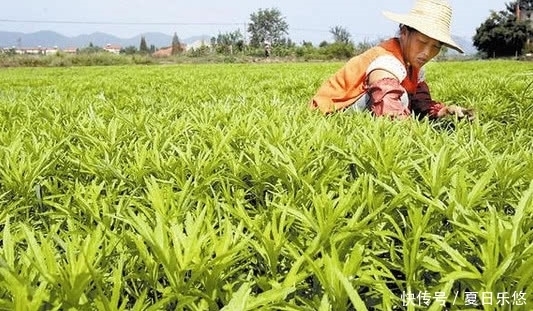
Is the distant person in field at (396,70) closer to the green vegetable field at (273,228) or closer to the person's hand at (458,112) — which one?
the person's hand at (458,112)

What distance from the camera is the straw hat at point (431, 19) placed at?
10.4 feet

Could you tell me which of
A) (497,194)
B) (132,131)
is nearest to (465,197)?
(497,194)

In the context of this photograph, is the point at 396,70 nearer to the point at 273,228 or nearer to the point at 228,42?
the point at 273,228

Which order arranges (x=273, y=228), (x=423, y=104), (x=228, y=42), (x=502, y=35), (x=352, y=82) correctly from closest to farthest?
(x=273, y=228) → (x=352, y=82) → (x=423, y=104) → (x=502, y=35) → (x=228, y=42)

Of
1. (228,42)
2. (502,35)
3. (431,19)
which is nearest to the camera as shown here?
(431,19)

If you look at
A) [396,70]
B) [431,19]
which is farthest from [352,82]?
[431,19]

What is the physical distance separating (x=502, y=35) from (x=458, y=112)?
2304 inches

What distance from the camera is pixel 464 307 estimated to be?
39.2 inches

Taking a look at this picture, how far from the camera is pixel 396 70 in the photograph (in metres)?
3.23

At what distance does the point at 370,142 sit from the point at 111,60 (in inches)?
1973

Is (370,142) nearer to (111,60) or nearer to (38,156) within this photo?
(38,156)

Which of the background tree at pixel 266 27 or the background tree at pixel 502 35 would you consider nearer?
the background tree at pixel 502 35

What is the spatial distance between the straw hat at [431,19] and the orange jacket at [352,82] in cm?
20

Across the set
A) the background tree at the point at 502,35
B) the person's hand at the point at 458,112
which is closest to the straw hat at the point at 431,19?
the person's hand at the point at 458,112
